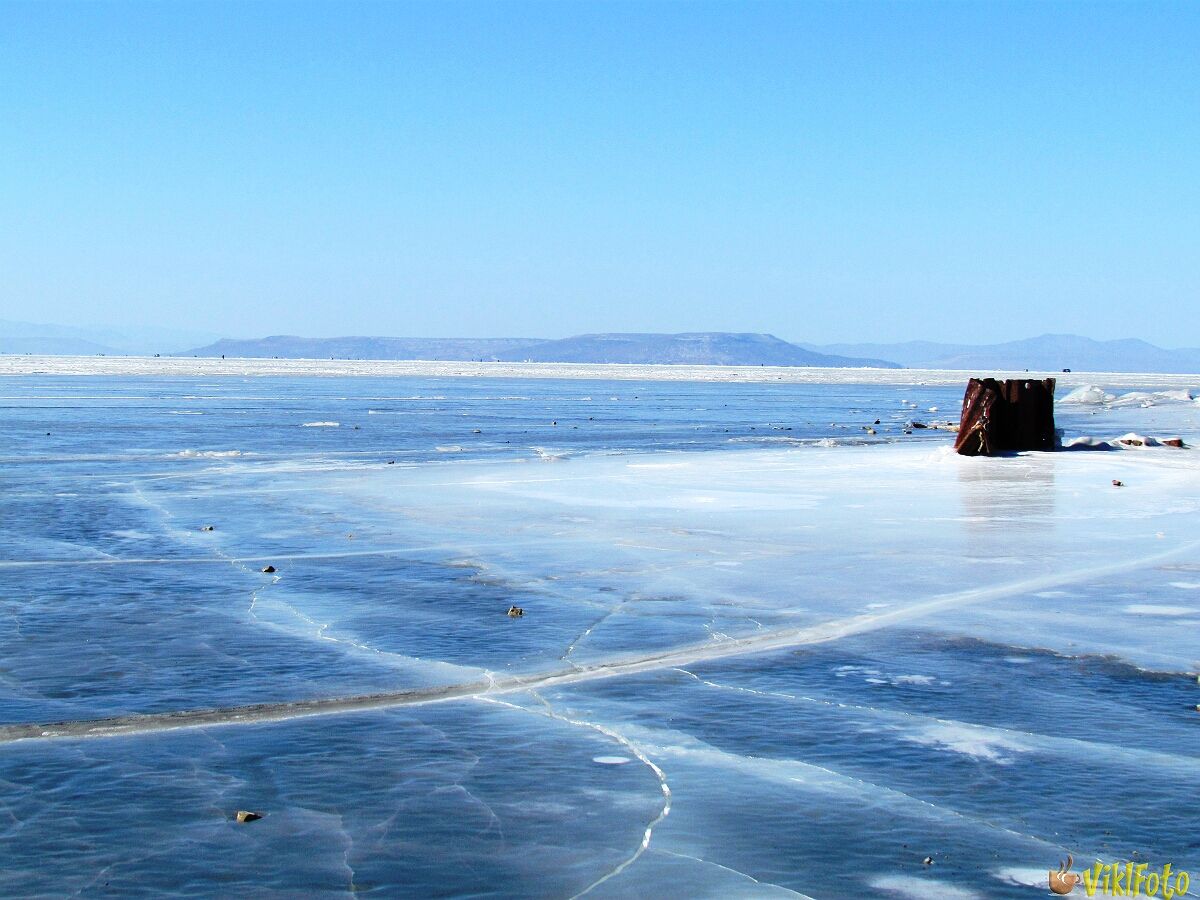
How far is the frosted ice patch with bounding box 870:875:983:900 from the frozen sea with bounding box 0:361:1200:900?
2cm

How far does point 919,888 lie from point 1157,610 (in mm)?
5644

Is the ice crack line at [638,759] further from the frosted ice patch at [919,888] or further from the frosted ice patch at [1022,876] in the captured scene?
the frosted ice patch at [1022,876]

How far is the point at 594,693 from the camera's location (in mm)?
7117

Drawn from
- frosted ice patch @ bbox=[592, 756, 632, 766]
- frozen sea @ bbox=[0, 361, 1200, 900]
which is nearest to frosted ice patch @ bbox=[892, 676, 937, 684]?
frozen sea @ bbox=[0, 361, 1200, 900]

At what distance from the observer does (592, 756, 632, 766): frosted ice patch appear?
5.89m

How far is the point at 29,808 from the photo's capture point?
5.24m

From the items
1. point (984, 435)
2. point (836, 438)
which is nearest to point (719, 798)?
point (984, 435)

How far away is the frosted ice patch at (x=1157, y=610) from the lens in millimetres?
9227

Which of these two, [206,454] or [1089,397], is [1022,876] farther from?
[1089,397]

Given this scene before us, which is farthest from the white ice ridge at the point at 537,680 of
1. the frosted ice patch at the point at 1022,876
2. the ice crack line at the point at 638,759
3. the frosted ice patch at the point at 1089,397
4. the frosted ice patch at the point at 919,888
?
the frosted ice patch at the point at 1089,397

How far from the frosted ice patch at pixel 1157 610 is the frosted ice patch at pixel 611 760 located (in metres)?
4.93

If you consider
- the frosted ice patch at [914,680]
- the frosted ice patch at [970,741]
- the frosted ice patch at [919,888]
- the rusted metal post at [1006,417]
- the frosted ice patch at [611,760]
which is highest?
the rusted metal post at [1006,417]

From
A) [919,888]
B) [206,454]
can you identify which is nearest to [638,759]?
[919,888]

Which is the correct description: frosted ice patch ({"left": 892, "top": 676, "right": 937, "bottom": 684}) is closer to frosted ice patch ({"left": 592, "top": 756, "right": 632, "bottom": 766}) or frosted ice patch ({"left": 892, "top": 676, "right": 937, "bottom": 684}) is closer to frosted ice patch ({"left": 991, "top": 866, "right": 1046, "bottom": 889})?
frosted ice patch ({"left": 592, "top": 756, "right": 632, "bottom": 766})
